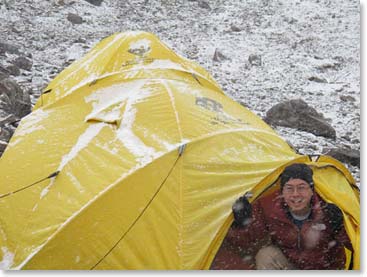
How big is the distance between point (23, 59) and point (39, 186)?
10.6ft

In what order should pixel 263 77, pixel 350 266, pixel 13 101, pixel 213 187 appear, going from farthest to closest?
pixel 263 77 → pixel 13 101 → pixel 213 187 → pixel 350 266

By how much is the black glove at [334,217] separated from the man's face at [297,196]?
0.11 meters

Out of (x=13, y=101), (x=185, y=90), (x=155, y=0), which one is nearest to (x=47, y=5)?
(x=155, y=0)

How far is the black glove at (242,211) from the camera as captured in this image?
2273 mm

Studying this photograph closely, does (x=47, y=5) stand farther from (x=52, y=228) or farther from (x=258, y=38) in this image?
(x=52, y=228)

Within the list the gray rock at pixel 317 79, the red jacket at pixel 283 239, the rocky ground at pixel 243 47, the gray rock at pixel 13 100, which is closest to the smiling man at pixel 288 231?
the red jacket at pixel 283 239

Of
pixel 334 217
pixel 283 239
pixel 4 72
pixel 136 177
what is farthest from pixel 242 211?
pixel 4 72

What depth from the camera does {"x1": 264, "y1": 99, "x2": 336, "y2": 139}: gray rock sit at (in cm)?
460

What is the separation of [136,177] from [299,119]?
2734mm

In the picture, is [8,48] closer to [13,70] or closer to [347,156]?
[13,70]

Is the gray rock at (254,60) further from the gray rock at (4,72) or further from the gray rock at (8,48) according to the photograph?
the gray rock at (4,72)

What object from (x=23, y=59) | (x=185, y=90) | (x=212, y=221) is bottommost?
(x=23, y=59)

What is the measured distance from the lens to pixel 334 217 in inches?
88.4

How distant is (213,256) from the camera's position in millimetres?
2234
